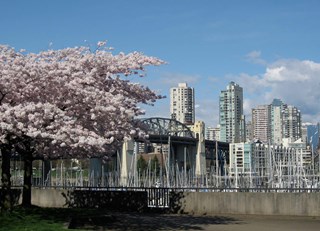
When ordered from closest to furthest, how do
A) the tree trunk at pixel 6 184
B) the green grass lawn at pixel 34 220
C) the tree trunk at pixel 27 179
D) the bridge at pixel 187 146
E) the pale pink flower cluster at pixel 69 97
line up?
1. the green grass lawn at pixel 34 220
2. the pale pink flower cluster at pixel 69 97
3. the tree trunk at pixel 6 184
4. the tree trunk at pixel 27 179
5. the bridge at pixel 187 146

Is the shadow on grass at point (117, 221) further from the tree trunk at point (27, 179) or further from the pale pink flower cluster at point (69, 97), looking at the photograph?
the pale pink flower cluster at point (69, 97)

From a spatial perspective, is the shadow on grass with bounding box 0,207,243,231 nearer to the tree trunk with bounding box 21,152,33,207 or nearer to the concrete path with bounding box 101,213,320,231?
the concrete path with bounding box 101,213,320,231

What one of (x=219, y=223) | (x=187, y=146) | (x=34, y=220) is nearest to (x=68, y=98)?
(x=34, y=220)

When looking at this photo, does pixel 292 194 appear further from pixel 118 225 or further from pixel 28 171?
pixel 28 171

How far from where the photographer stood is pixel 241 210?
26469mm

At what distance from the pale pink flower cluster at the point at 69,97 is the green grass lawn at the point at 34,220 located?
2.87 metres

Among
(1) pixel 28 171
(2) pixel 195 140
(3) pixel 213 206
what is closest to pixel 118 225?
(1) pixel 28 171

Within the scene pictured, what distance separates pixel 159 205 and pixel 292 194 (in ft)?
24.1

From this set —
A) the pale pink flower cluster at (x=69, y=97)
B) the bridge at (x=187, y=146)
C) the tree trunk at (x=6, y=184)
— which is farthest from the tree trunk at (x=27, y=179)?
the bridge at (x=187, y=146)

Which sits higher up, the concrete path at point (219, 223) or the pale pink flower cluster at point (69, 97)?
the pale pink flower cluster at point (69, 97)

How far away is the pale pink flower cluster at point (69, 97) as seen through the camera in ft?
63.1

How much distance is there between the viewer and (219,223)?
22234 mm

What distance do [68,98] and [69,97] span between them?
0.08m

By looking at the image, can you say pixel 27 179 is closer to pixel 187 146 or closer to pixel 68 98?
pixel 68 98
